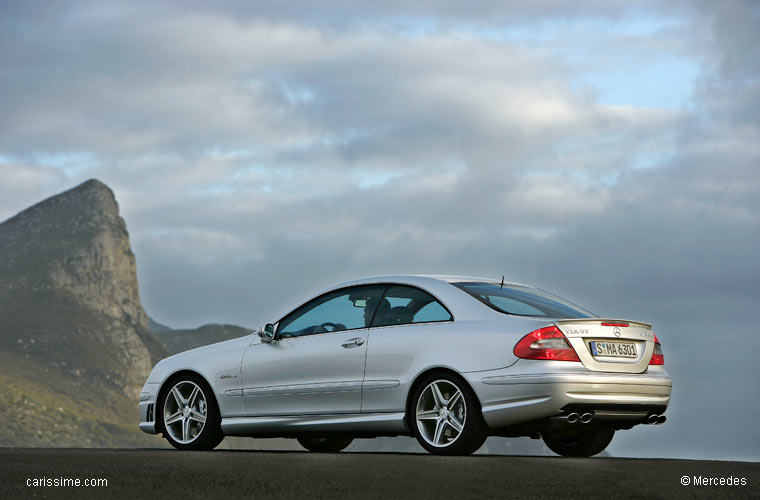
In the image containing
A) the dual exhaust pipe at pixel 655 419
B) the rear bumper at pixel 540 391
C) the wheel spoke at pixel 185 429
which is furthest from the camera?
the wheel spoke at pixel 185 429

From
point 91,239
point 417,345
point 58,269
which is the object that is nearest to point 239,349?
point 417,345

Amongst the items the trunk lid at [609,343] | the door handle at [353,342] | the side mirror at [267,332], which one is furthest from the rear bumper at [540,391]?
the side mirror at [267,332]

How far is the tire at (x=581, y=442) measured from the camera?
10.0 metres

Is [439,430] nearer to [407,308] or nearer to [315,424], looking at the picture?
[407,308]

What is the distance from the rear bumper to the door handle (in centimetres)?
127

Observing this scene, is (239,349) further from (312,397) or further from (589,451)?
(589,451)

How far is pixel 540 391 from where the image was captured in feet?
28.0

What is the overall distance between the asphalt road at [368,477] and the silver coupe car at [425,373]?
1.78 feet

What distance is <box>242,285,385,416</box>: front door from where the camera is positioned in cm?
970

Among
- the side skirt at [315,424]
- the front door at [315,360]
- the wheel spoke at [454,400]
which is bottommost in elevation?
the side skirt at [315,424]

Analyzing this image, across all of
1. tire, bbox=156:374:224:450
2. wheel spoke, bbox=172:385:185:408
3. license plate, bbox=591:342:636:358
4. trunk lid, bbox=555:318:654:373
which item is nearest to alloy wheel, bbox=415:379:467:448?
trunk lid, bbox=555:318:654:373

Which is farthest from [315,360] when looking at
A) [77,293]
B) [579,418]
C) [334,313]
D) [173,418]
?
[77,293]

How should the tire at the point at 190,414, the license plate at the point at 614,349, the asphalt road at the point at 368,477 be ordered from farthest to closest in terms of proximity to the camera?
the tire at the point at 190,414 < the license plate at the point at 614,349 < the asphalt road at the point at 368,477

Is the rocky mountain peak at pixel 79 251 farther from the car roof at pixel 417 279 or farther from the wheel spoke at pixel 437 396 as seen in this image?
the wheel spoke at pixel 437 396
